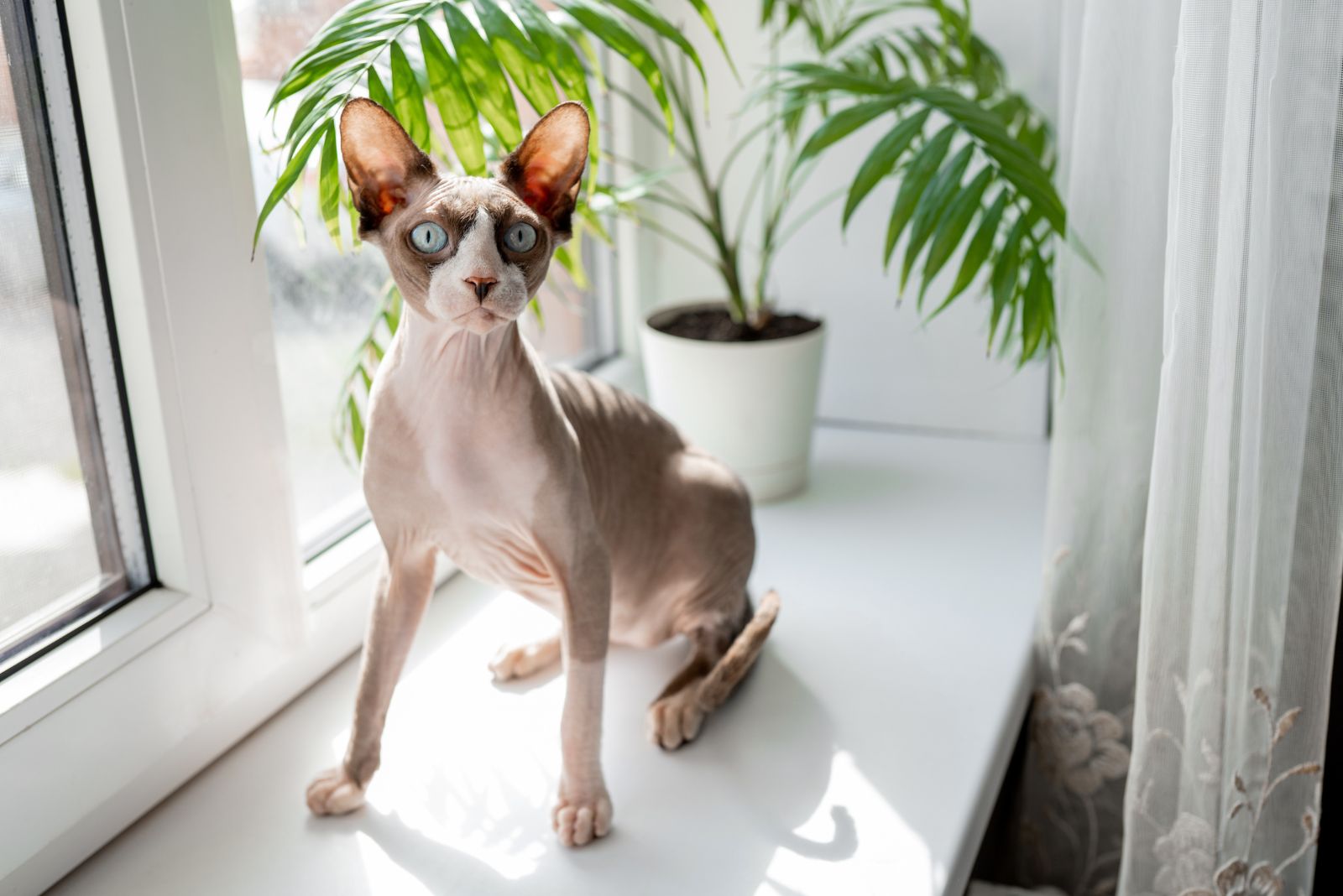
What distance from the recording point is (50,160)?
2.33 feet

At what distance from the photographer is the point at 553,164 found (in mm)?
655

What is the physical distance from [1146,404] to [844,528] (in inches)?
14.8

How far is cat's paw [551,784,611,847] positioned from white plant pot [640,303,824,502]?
Answer: 482 millimetres

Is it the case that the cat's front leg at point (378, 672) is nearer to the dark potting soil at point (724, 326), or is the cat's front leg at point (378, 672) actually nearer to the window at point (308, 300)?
the window at point (308, 300)

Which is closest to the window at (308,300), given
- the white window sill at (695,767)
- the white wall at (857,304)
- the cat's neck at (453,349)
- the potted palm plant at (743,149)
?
the potted palm plant at (743,149)

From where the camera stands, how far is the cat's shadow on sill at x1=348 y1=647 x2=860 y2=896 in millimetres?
728

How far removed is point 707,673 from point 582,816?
0.60 feet

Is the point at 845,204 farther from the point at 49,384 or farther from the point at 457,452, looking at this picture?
the point at 49,384

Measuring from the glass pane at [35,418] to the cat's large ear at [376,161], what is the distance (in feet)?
0.72

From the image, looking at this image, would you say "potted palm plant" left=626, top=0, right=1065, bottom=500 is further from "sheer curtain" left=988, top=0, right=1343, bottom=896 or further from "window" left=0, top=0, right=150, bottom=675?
"window" left=0, top=0, right=150, bottom=675

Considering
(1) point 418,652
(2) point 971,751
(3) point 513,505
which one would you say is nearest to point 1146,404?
(2) point 971,751

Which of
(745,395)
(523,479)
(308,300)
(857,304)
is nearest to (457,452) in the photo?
(523,479)

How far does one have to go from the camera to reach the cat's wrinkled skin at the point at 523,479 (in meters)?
0.62

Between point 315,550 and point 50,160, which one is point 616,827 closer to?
point 315,550
